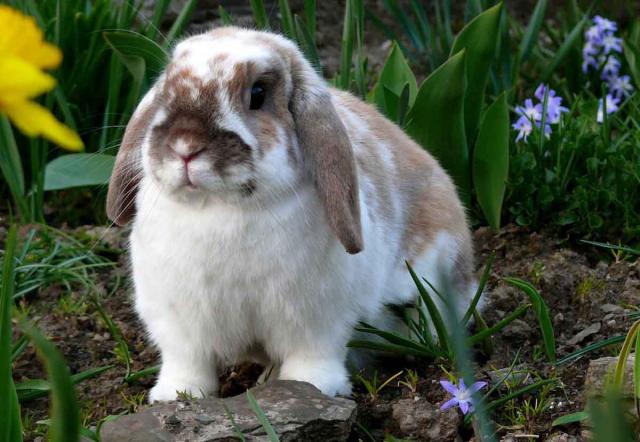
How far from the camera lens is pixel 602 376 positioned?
2.58m

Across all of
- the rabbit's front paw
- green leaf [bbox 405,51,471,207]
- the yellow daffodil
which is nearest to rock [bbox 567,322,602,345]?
the rabbit's front paw

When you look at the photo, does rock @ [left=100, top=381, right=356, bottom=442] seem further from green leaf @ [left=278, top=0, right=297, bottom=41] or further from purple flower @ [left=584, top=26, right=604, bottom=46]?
purple flower @ [left=584, top=26, right=604, bottom=46]

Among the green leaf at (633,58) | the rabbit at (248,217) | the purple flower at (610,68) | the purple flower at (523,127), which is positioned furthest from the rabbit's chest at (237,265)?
the purple flower at (610,68)

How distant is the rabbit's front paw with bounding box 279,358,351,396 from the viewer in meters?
2.77

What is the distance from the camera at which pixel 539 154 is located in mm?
3938

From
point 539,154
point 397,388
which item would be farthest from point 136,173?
point 539,154

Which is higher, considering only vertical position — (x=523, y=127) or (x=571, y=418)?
(x=523, y=127)

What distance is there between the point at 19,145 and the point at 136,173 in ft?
4.88

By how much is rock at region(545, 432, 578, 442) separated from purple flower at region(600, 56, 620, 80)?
257 centimetres

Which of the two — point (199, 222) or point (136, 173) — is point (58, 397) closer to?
point (199, 222)

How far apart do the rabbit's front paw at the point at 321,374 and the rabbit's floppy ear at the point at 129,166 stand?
63 centimetres

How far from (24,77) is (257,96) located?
154cm

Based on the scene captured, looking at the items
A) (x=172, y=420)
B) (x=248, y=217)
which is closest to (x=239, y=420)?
(x=172, y=420)

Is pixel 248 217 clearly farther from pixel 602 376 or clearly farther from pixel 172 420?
pixel 602 376
